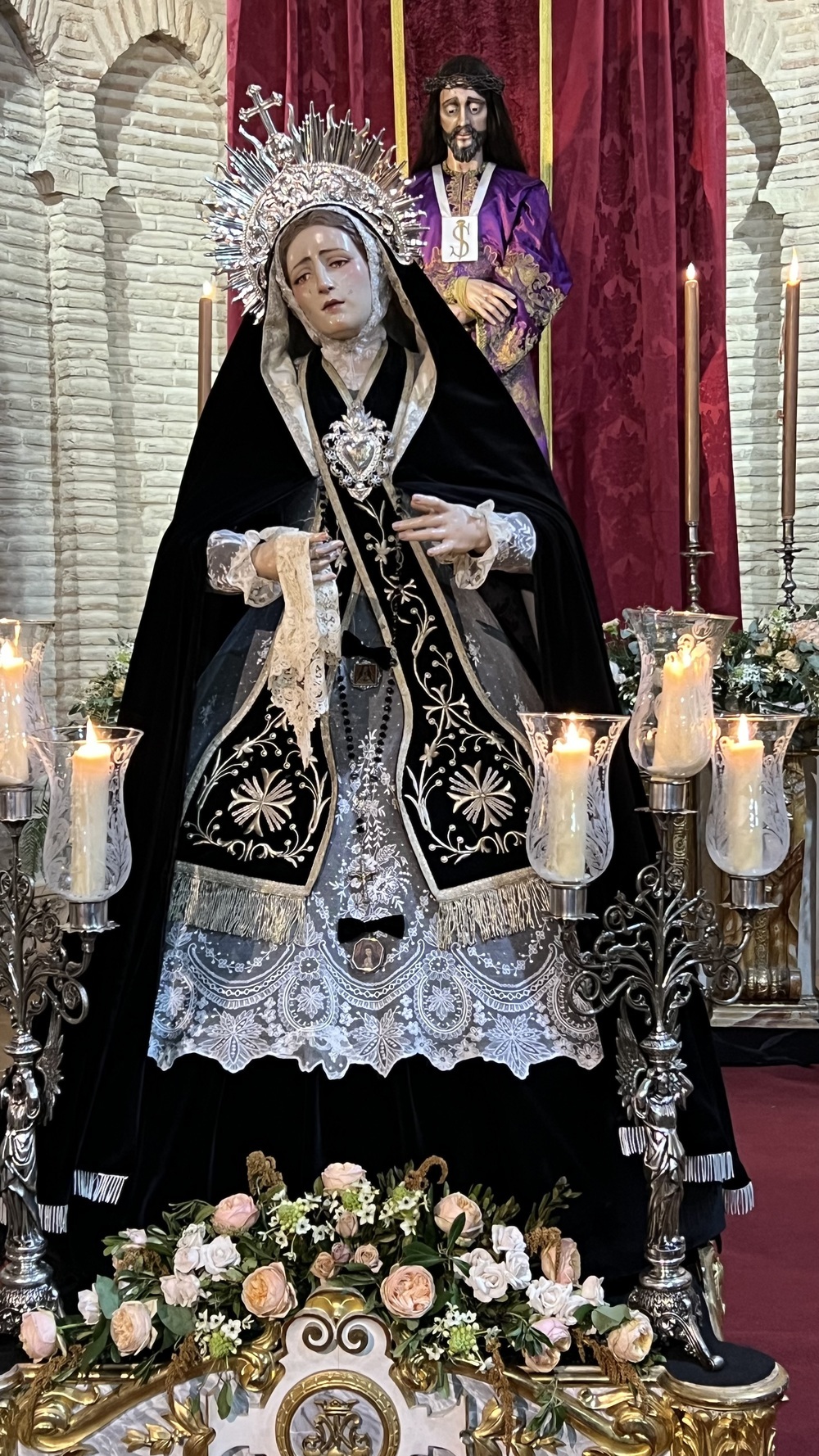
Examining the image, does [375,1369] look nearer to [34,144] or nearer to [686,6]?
[686,6]

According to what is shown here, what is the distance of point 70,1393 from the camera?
73.8 inches

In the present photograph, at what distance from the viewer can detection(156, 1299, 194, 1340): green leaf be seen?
183 cm

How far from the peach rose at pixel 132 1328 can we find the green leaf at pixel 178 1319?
0.02 meters

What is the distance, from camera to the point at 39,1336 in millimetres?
1874

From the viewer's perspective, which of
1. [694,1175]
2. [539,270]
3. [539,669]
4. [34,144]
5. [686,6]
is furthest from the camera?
[34,144]

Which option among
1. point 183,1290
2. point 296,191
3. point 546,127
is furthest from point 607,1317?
point 546,127

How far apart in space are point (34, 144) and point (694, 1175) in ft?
13.3

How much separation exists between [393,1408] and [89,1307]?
0.39 m

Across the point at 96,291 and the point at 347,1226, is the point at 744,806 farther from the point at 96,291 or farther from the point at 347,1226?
the point at 96,291

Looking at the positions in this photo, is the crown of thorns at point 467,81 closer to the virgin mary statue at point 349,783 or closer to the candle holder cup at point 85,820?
the virgin mary statue at point 349,783

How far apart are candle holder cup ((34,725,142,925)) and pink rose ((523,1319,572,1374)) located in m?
0.72

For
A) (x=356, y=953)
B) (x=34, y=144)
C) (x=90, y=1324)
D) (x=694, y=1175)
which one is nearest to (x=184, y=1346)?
(x=90, y=1324)

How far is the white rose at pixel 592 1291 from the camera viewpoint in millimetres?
1857

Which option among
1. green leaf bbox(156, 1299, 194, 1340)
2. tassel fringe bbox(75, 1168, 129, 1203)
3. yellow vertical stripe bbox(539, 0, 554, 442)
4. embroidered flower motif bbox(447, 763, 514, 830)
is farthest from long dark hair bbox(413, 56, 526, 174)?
green leaf bbox(156, 1299, 194, 1340)
